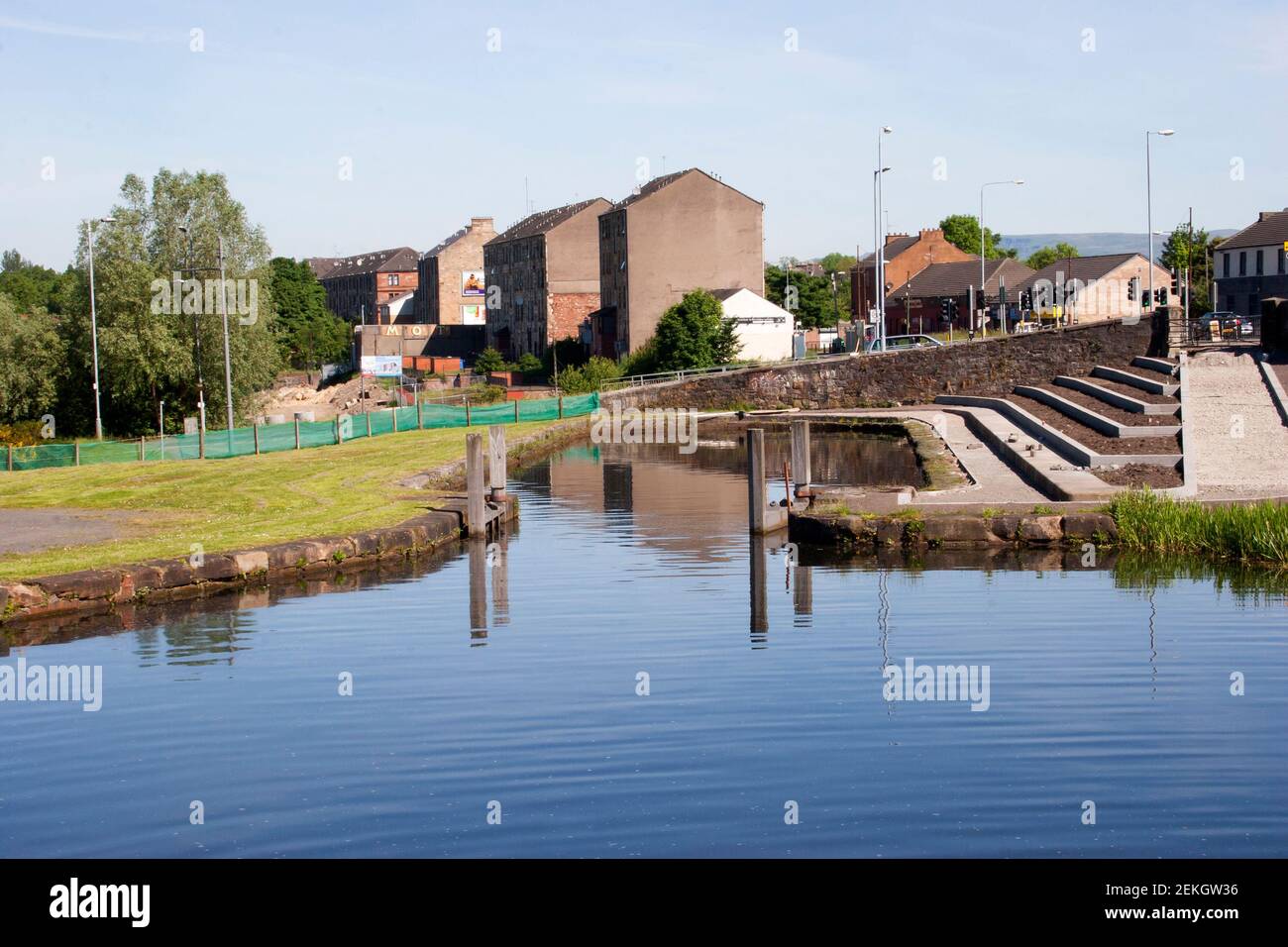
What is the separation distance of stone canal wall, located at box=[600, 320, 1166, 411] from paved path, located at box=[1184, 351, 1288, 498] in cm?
1341

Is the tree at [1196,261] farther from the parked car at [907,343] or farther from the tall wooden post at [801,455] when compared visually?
the tall wooden post at [801,455]

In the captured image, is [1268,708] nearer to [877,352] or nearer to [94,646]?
[94,646]

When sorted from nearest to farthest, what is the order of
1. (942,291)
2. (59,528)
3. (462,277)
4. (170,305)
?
(59,528), (170,305), (942,291), (462,277)

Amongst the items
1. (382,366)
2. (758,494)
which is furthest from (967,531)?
(382,366)

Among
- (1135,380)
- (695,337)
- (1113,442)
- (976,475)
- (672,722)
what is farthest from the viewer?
(695,337)

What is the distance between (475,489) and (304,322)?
127947 millimetres

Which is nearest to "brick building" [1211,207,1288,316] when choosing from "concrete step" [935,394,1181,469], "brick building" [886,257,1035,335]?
"brick building" [886,257,1035,335]

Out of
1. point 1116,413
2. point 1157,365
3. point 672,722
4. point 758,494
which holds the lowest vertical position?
point 672,722

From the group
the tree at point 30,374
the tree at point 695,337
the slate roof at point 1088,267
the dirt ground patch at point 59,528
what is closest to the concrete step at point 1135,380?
the tree at point 695,337

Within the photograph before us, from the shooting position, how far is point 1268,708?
1531 centimetres

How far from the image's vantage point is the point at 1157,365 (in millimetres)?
59969

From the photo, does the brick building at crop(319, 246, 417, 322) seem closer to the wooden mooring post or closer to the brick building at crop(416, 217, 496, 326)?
the brick building at crop(416, 217, 496, 326)

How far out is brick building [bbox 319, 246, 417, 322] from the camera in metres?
177

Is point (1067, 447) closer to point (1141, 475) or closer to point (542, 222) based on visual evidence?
point (1141, 475)
